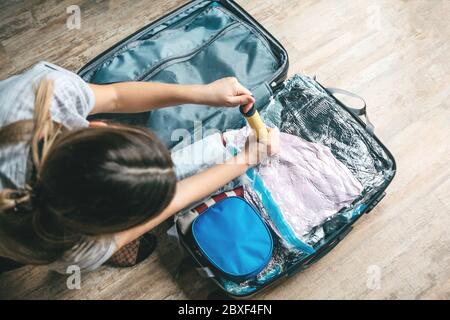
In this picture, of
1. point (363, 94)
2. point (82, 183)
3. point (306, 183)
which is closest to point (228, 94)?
point (306, 183)

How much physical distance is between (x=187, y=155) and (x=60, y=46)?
652 millimetres

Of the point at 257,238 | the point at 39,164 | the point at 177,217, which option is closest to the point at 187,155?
the point at 177,217

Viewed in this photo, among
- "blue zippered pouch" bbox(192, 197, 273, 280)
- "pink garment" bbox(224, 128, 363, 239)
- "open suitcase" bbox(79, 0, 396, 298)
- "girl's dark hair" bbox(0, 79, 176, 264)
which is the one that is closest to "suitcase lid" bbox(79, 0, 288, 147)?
"open suitcase" bbox(79, 0, 396, 298)

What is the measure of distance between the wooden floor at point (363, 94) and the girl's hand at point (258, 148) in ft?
1.10

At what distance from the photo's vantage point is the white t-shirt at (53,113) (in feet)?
2.05

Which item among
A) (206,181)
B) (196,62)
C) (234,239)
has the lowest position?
(234,239)

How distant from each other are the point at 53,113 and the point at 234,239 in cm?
45

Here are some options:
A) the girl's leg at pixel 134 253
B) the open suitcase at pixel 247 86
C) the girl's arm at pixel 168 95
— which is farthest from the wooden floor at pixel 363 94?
the girl's arm at pixel 168 95

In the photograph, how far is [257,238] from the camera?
0.86m

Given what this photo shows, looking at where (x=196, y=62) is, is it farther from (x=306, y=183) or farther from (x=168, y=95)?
(x=306, y=183)

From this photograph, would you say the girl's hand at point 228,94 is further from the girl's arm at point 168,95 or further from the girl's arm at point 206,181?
the girl's arm at point 206,181

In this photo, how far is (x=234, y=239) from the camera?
853 millimetres

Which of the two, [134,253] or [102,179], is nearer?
[102,179]

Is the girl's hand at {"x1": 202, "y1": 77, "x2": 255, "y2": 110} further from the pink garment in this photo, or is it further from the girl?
the girl
